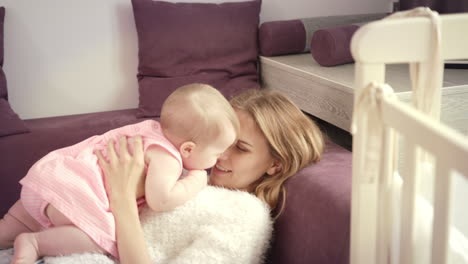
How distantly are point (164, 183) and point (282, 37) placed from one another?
116 cm

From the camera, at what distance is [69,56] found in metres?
2.06

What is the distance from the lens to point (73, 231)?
1116 millimetres

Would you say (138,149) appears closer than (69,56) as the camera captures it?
Yes

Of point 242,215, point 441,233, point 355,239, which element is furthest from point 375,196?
point 242,215

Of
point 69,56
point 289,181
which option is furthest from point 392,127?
point 69,56

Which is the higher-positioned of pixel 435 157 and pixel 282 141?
pixel 435 157

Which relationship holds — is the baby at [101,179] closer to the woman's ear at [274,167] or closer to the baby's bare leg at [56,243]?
the baby's bare leg at [56,243]

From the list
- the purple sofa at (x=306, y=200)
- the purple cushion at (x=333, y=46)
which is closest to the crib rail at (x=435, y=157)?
the purple sofa at (x=306, y=200)

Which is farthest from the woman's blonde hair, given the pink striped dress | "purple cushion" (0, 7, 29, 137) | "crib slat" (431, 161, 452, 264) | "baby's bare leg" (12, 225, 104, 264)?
"purple cushion" (0, 7, 29, 137)

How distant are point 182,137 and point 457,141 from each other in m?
0.70

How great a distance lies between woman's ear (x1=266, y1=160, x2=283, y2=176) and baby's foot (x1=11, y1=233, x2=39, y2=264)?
0.61m

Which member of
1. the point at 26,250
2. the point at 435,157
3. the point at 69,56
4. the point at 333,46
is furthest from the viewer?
the point at 69,56

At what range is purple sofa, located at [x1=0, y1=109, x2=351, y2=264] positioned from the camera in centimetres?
113

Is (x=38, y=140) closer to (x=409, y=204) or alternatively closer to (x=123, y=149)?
(x=123, y=149)
